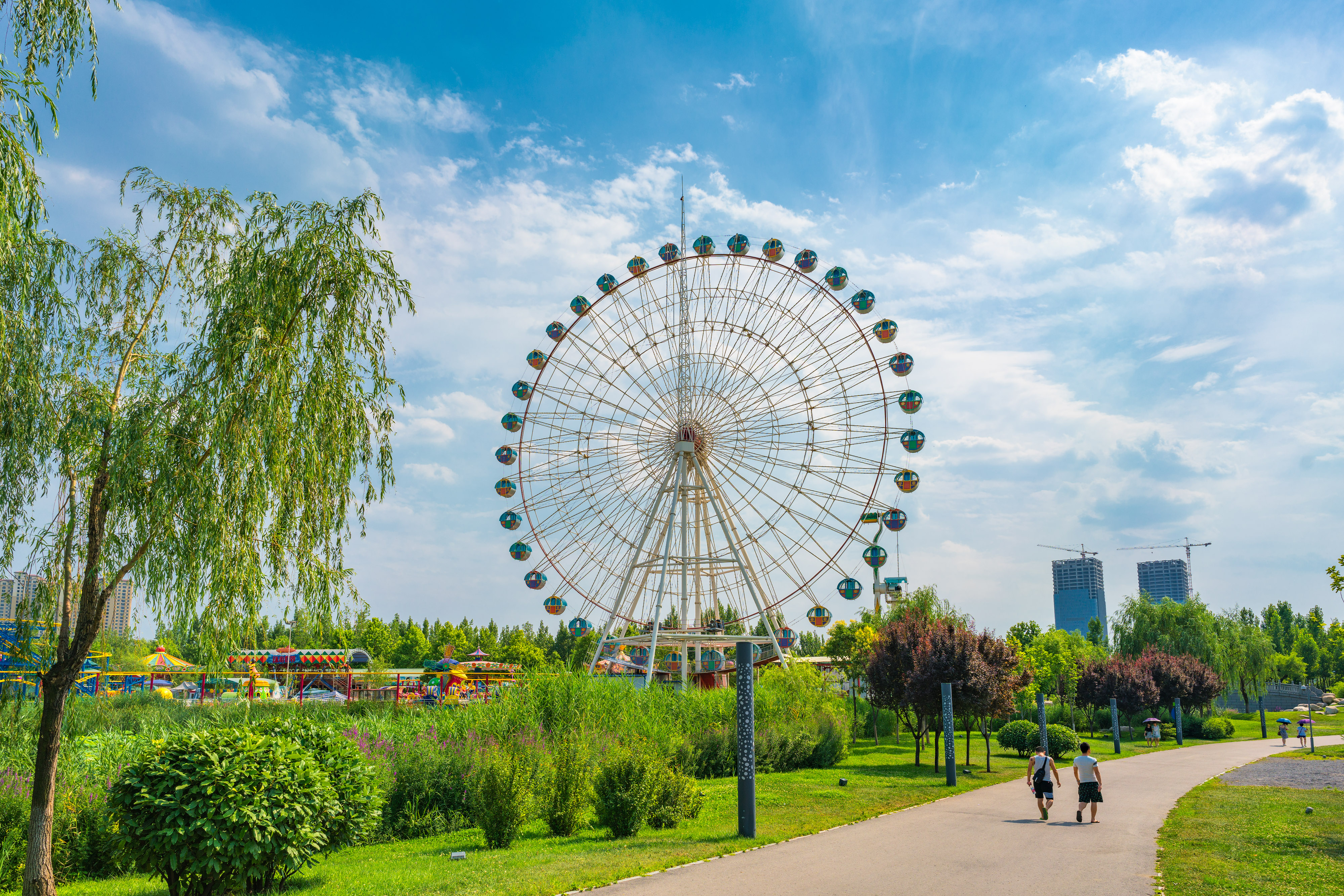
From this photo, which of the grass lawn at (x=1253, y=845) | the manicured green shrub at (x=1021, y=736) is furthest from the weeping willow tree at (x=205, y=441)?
the manicured green shrub at (x=1021, y=736)

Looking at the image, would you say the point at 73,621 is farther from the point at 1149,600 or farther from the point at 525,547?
the point at 1149,600

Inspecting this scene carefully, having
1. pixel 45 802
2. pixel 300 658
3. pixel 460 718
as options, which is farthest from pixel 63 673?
pixel 300 658

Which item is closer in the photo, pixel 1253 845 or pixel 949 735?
pixel 1253 845

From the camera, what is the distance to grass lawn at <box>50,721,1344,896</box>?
396 inches

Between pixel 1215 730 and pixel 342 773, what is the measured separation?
1860 inches

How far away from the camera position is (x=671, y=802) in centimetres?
1462

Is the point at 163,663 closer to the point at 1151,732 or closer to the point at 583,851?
the point at 583,851

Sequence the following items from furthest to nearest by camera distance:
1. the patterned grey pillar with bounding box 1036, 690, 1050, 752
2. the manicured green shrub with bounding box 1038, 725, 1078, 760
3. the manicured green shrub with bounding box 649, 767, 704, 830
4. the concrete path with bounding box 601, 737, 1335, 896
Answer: the manicured green shrub with bounding box 1038, 725, 1078, 760 → the patterned grey pillar with bounding box 1036, 690, 1050, 752 → the manicured green shrub with bounding box 649, 767, 704, 830 → the concrete path with bounding box 601, 737, 1335, 896

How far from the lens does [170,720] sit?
674 inches

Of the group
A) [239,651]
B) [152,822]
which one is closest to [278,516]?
[239,651]

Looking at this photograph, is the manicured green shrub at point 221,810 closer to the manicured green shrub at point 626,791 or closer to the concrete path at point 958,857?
the concrete path at point 958,857

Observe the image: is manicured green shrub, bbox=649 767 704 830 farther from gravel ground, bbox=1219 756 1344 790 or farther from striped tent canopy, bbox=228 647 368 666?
striped tent canopy, bbox=228 647 368 666

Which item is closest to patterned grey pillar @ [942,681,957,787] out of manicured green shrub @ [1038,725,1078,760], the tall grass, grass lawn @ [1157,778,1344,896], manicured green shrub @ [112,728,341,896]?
grass lawn @ [1157,778,1344,896]

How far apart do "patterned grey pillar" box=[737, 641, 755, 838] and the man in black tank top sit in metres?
5.44
